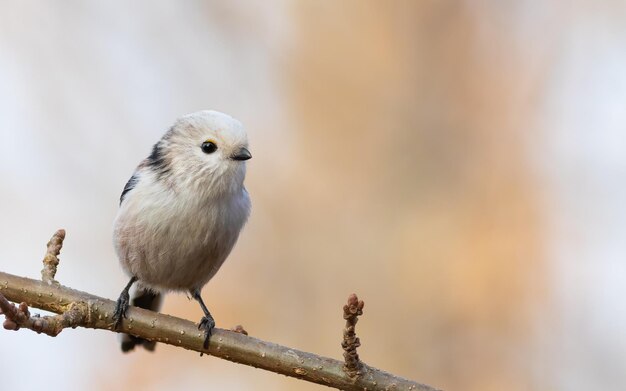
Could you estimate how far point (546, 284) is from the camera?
5738 millimetres

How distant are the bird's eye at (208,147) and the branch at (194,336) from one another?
0.72m

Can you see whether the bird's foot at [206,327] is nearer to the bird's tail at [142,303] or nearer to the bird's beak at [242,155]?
the bird's beak at [242,155]

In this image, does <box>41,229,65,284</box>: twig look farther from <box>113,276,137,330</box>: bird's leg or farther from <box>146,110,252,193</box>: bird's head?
<box>146,110,252,193</box>: bird's head

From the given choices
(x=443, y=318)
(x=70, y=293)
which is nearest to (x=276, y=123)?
(x=443, y=318)

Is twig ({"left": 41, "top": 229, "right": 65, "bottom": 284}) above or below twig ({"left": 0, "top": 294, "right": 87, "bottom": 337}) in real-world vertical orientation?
above

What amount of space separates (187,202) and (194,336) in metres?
0.63

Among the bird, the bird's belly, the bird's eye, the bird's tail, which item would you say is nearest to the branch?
the bird

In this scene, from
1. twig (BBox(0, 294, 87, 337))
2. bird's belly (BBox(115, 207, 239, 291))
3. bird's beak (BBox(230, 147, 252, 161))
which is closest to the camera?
twig (BBox(0, 294, 87, 337))

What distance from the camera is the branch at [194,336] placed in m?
2.96

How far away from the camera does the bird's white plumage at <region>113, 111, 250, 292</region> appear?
3570 mm

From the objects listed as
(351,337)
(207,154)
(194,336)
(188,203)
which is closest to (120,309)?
(194,336)

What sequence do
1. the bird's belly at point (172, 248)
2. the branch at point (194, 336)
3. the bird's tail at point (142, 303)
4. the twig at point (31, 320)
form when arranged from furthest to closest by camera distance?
the bird's tail at point (142, 303)
the bird's belly at point (172, 248)
the branch at point (194, 336)
the twig at point (31, 320)

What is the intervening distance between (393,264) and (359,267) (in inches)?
9.8

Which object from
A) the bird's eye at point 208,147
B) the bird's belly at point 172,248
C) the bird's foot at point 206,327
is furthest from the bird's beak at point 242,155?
the bird's foot at point 206,327
